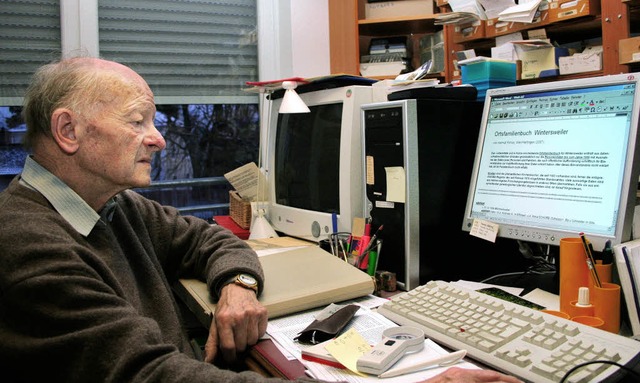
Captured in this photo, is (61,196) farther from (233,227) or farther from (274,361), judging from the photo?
(233,227)

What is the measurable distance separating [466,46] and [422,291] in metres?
2.47

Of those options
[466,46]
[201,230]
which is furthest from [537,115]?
[466,46]

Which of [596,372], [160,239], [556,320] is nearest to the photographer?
[596,372]

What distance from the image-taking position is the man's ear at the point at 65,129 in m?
0.95

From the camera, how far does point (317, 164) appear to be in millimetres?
1646

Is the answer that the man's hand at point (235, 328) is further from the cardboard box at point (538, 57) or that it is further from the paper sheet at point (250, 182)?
the cardboard box at point (538, 57)

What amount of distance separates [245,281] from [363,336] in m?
0.28

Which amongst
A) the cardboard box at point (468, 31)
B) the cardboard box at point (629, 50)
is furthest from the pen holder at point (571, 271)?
the cardboard box at point (468, 31)

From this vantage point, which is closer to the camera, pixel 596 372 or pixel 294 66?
pixel 596 372

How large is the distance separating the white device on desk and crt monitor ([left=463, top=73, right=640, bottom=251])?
1.33 feet

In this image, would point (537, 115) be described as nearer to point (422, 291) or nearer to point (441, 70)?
point (422, 291)

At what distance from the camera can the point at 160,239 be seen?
1.26 metres

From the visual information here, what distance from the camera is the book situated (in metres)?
0.88

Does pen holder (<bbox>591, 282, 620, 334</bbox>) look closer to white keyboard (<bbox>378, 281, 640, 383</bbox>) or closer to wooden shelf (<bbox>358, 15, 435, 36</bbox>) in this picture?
white keyboard (<bbox>378, 281, 640, 383</bbox>)
